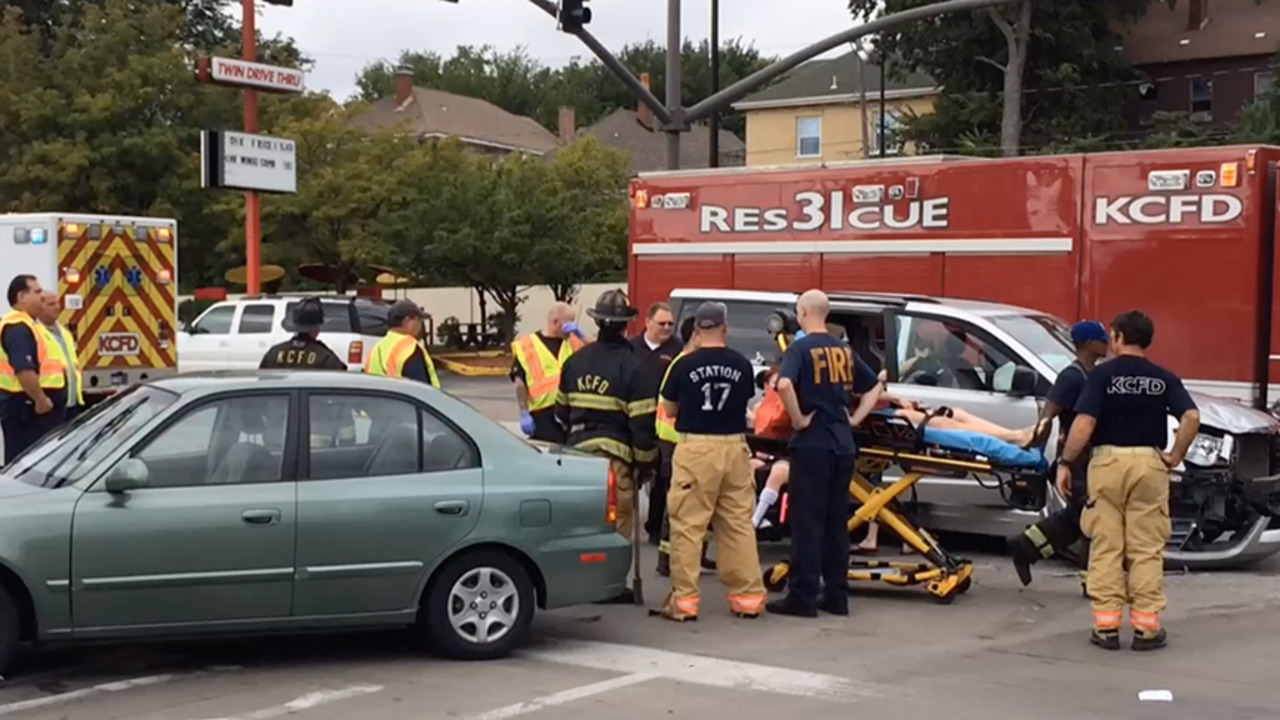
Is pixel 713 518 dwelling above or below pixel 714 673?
above

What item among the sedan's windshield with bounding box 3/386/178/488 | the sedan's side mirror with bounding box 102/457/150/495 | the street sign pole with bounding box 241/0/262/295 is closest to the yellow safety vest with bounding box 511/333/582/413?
the sedan's windshield with bounding box 3/386/178/488

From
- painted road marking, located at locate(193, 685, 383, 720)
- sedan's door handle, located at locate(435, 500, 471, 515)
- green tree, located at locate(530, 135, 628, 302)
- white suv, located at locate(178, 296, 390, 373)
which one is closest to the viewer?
painted road marking, located at locate(193, 685, 383, 720)

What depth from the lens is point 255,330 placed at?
2280 centimetres

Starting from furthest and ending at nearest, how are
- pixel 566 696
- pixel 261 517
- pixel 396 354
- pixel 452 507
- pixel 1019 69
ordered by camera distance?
pixel 1019 69 < pixel 396 354 < pixel 452 507 < pixel 261 517 < pixel 566 696

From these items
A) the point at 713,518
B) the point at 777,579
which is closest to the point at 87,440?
the point at 713,518

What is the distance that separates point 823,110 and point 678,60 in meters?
30.9

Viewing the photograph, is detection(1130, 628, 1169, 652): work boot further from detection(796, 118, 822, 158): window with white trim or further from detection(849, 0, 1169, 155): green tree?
detection(796, 118, 822, 158): window with white trim

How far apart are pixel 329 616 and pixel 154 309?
37.5 feet

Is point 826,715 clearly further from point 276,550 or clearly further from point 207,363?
point 207,363

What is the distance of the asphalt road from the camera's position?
254 inches

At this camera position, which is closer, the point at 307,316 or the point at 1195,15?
the point at 307,316

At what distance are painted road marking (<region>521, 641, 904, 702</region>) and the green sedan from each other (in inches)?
11.5

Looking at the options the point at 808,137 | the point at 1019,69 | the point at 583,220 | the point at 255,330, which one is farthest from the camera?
the point at 808,137

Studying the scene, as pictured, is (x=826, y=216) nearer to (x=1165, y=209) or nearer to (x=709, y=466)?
(x=1165, y=209)
